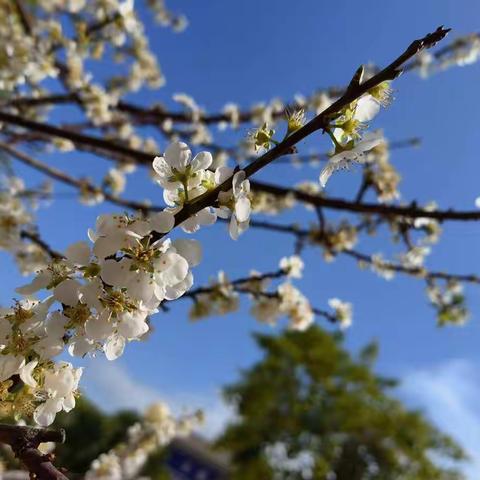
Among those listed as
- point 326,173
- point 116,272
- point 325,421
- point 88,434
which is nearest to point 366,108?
point 326,173

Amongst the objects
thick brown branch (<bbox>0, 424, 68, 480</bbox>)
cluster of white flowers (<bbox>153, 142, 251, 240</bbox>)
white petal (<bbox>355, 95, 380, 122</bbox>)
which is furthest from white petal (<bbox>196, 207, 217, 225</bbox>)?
thick brown branch (<bbox>0, 424, 68, 480</bbox>)

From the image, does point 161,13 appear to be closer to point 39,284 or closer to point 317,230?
point 317,230

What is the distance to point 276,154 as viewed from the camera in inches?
36.6

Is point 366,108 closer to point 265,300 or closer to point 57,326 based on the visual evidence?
point 57,326

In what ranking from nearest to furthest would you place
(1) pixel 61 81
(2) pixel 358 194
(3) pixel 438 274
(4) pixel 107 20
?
(2) pixel 358 194 → (3) pixel 438 274 → (4) pixel 107 20 → (1) pixel 61 81

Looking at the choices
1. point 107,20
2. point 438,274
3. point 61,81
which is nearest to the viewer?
point 438,274

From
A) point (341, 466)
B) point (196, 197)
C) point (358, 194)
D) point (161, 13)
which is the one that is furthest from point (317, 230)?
point (341, 466)

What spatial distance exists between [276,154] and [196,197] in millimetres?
205

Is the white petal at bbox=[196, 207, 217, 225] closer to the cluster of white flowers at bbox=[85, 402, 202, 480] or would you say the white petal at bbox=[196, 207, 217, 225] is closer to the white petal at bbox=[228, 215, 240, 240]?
the white petal at bbox=[228, 215, 240, 240]

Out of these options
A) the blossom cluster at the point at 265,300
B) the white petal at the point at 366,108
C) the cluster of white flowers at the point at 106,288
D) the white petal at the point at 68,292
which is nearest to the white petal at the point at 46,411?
the cluster of white flowers at the point at 106,288

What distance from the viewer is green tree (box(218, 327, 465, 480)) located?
→ 14922 mm

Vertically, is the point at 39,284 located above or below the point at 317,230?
below

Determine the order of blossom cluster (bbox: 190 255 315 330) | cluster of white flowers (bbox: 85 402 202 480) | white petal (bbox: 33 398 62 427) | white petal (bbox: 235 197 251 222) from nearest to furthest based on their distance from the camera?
white petal (bbox: 235 197 251 222)
white petal (bbox: 33 398 62 427)
blossom cluster (bbox: 190 255 315 330)
cluster of white flowers (bbox: 85 402 202 480)

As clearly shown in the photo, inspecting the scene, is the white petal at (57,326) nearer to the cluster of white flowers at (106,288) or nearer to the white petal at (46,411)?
the cluster of white flowers at (106,288)
